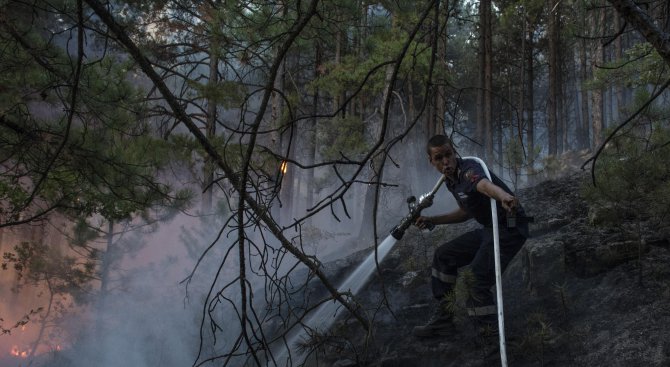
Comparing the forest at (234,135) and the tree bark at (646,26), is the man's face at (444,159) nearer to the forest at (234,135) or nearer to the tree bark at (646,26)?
the forest at (234,135)

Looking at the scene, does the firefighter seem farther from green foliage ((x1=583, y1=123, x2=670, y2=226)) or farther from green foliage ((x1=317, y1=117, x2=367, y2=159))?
green foliage ((x1=317, y1=117, x2=367, y2=159))

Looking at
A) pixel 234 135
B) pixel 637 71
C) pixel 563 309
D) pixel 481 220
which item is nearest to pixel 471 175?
pixel 481 220

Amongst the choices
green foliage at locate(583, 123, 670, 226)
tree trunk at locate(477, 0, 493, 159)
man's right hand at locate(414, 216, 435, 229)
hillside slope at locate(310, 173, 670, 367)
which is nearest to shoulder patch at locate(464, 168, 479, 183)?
man's right hand at locate(414, 216, 435, 229)

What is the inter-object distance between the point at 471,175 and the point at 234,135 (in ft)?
6.63

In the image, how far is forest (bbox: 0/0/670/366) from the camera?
1942mm

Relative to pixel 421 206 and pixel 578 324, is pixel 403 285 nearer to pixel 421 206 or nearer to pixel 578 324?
pixel 578 324

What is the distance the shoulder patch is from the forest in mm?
701

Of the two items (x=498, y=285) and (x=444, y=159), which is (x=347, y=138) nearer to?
(x=444, y=159)

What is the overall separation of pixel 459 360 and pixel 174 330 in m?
7.97

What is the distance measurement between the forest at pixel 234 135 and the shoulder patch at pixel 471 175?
70 cm

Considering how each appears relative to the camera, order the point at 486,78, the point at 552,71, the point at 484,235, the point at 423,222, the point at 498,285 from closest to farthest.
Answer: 1. the point at 498,285
2. the point at 484,235
3. the point at 423,222
4. the point at 486,78
5. the point at 552,71

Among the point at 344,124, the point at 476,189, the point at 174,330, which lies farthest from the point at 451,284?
the point at 344,124

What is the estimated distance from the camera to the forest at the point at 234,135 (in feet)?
6.37

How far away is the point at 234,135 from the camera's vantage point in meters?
4.43
